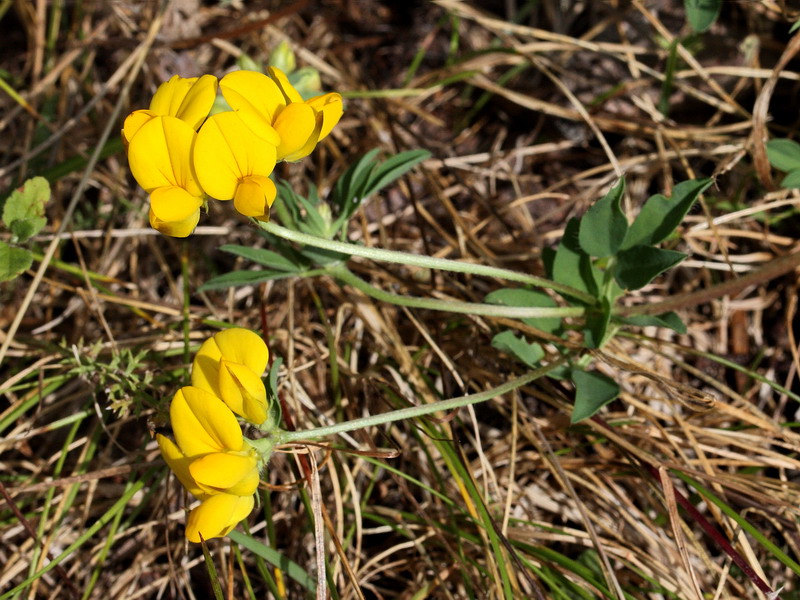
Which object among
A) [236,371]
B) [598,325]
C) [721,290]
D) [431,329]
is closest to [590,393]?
[598,325]

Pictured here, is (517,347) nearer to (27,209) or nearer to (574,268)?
(574,268)

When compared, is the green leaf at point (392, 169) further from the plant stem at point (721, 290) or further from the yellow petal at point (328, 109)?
the plant stem at point (721, 290)

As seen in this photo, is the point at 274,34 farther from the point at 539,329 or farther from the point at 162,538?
the point at 162,538

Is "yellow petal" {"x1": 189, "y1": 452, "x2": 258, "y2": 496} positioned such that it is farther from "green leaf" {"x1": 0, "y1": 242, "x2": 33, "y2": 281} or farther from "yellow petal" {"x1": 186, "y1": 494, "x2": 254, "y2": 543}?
"green leaf" {"x1": 0, "y1": 242, "x2": 33, "y2": 281}

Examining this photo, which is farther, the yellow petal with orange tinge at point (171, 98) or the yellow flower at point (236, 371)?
the yellow petal with orange tinge at point (171, 98)

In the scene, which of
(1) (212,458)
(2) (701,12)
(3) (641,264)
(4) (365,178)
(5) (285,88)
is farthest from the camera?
(2) (701,12)

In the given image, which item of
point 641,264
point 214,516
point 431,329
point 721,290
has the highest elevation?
point 641,264

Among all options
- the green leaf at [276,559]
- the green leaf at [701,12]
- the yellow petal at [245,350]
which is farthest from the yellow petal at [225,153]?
the green leaf at [701,12]

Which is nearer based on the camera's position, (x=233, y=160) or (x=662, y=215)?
(x=233, y=160)
